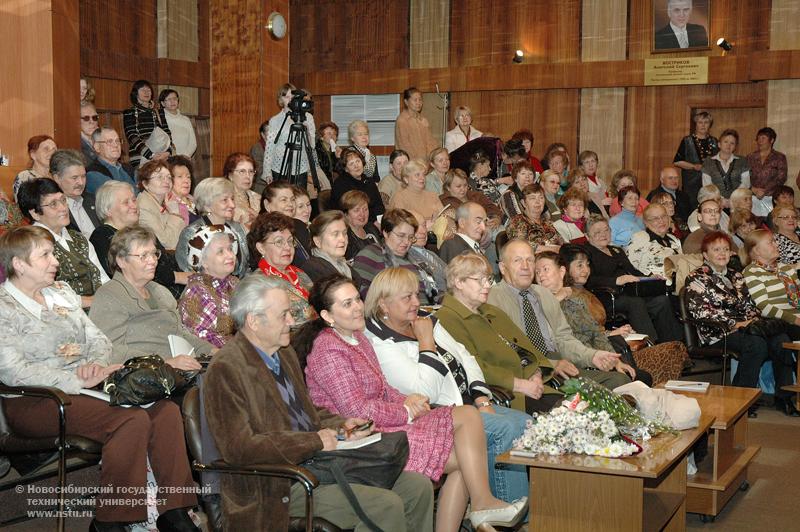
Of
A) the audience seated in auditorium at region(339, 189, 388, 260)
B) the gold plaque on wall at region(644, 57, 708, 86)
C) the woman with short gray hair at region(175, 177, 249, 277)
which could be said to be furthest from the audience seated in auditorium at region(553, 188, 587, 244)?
the gold plaque on wall at region(644, 57, 708, 86)

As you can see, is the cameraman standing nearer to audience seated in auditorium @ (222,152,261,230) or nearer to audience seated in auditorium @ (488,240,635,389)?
audience seated in auditorium @ (222,152,261,230)

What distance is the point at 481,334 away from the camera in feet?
15.6

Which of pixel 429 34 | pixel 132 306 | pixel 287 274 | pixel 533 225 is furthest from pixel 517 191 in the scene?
pixel 132 306

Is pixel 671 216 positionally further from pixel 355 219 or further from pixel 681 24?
pixel 355 219

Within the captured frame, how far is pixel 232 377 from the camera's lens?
10.5 feet

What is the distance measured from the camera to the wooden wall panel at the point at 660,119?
11.2 m

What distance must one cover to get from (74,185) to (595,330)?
299cm

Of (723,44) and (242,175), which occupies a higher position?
(723,44)

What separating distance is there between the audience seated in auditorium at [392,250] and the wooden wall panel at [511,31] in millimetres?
6385

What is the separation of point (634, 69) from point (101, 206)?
26.0ft

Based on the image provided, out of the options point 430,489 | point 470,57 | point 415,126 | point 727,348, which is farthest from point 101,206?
point 470,57

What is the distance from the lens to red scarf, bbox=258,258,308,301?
195 inches

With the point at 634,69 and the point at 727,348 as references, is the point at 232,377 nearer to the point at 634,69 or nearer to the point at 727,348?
the point at 727,348

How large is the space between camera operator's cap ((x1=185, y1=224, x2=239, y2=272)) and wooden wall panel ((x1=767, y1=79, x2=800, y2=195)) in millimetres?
7853
